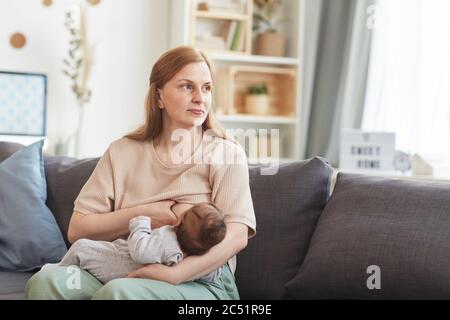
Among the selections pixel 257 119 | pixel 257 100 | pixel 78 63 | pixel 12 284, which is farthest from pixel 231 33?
pixel 12 284

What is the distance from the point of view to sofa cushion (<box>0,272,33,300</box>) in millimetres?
1930

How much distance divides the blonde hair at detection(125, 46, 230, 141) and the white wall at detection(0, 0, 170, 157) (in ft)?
8.29

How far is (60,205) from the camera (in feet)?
7.63

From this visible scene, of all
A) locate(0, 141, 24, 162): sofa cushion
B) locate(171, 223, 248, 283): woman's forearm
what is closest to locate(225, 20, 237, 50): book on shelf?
locate(0, 141, 24, 162): sofa cushion

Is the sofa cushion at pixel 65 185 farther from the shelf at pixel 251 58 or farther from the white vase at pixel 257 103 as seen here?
the white vase at pixel 257 103

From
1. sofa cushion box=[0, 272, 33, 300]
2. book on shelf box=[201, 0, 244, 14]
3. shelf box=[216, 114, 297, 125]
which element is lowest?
sofa cushion box=[0, 272, 33, 300]

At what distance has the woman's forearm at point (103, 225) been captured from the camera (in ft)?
5.67

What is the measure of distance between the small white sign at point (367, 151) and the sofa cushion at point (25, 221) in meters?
1.42

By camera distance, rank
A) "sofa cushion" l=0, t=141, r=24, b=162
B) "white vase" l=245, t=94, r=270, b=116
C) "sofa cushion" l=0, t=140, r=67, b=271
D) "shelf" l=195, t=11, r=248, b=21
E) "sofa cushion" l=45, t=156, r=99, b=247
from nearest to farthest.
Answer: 1. "sofa cushion" l=0, t=140, r=67, b=271
2. "sofa cushion" l=45, t=156, r=99, b=247
3. "sofa cushion" l=0, t=141, r=24, b=162
4. "shelf" l=195, t=11, r=248, b=21
5. "white vase" l=245, t=94, r=270, b=116

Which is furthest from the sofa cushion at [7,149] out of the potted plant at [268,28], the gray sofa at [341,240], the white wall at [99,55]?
the potted plant at [268,28]

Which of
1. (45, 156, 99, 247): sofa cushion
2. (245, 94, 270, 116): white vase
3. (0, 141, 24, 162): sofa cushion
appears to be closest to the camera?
(45, 156, 99, 247): sofa cushion

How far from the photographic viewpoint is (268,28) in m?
4.48

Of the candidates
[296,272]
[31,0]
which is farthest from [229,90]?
[296,272]

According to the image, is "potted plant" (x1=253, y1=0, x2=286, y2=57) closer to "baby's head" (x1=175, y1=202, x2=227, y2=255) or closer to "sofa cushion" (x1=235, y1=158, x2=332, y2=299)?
"sofa cushion" (x1=235, y1=158, x2=332, y2=299)
